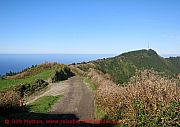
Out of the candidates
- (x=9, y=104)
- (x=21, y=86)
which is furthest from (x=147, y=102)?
(x=21, y=86)

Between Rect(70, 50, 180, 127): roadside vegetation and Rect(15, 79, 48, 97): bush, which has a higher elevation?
Rect(70, 50, 180, 127): roadside vegetation

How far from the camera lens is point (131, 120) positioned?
12.7 m

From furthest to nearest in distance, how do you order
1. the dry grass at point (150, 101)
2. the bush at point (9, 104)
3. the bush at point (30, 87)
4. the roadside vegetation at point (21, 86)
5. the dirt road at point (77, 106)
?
1. the bush at point (30, 87)
2. the dirt road at point (77, 106)
3. the roadside vegetation at point (21, 86)
4. the bush at point (9, 104)
5. the dry grass at point (150, 101)

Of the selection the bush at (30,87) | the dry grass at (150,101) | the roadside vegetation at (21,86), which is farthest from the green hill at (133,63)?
the dry grass at (150,101)

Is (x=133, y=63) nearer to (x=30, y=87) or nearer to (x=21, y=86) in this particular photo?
(x=30, y=87)

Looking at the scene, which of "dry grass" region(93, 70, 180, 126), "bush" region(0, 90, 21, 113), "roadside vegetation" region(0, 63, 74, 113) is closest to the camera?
"dry grass" region(93, 70, 180, 126)

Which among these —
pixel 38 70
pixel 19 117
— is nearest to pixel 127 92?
pixel 19 117

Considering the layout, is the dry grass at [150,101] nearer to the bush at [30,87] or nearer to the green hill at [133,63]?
the bush at [30,87]

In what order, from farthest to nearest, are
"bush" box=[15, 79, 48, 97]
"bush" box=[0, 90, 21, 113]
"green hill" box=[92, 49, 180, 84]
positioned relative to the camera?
"green hill" box=[92, 49, 180, 84] → "bush" box=[15, 79, 48, 97] → "bush" box=[0, 90, 21, 113]

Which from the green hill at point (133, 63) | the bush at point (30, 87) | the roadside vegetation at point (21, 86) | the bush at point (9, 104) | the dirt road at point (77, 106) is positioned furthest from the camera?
the green hill at point (133, 63)

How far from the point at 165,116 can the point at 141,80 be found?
267 cm

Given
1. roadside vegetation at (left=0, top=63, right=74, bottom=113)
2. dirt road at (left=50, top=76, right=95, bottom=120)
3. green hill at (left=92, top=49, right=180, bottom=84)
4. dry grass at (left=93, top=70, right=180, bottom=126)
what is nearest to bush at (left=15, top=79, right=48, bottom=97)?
roadside vegetation at (left=0, top=63, right=74, bottom=113)

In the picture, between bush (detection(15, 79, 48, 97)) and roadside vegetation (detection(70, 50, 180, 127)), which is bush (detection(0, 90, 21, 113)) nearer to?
roadside vegetation (detection(70, 50, 180, 127))

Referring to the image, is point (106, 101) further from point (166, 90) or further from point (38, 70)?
point (38, 70)
